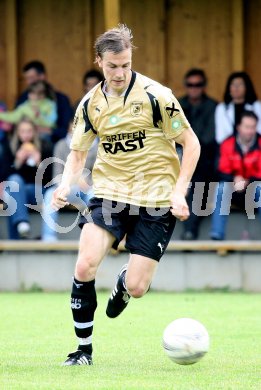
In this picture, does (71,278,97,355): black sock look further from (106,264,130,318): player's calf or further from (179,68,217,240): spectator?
(179,68,217,240): spectator

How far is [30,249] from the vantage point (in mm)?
13500

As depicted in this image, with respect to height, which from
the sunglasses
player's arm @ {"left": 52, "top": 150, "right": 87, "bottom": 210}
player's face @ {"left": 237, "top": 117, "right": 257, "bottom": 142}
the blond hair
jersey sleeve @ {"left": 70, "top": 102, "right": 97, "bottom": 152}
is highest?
the blond hair

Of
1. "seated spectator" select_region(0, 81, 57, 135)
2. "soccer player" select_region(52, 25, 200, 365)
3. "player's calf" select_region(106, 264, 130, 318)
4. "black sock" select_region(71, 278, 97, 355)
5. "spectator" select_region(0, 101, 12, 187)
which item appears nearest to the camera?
"black sock" select_region(71, 278, 97, 355)

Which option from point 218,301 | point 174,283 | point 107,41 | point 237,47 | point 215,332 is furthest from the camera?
point 237,47

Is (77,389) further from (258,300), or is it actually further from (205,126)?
(205,126)

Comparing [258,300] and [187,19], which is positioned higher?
[187,19]

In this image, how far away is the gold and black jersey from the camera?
7160mm

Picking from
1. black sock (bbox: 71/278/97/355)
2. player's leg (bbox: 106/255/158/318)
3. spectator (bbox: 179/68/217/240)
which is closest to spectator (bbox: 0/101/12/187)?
spectator (bbox: 179/68/217/240)

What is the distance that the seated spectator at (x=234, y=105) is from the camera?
13781mm

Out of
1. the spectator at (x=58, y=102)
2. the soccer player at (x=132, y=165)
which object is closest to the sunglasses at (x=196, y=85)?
the spectator at (x=58, y=102)

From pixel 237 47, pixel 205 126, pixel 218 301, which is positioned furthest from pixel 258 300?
pixel 237 47

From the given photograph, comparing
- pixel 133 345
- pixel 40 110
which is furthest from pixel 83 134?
pixel 40 110

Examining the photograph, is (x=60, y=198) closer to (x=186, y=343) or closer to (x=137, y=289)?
(x=137, y=289)

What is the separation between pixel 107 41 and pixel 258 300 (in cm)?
576
